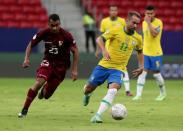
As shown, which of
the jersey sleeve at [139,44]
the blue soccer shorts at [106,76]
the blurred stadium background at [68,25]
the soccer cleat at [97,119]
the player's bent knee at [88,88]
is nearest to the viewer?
the soccer cleat at [97,119]

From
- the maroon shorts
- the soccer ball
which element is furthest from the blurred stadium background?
the soccer ball

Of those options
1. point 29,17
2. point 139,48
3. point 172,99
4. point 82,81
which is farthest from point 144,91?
point 29,17

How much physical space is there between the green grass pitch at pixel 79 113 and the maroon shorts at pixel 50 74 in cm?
59

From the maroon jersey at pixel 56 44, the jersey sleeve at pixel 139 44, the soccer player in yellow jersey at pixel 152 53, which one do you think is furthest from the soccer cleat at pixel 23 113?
the soccer player in yellow jersey at pixel 152 53

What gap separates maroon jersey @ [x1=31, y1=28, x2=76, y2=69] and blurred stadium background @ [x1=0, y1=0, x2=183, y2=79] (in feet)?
43.0

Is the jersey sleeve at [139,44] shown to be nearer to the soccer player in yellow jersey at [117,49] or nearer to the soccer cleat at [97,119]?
the soccer player in yellow jersey at [117,49]

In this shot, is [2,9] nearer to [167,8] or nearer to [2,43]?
[2,43]

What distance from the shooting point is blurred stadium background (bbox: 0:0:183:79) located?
2773 centimetres

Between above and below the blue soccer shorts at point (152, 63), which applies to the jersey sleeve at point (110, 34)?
above

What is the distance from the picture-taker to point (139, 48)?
1432 centimetres

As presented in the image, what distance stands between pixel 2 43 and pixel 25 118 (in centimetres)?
1524

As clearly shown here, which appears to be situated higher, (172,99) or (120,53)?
(120,53)

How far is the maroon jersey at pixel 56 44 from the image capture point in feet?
46.5

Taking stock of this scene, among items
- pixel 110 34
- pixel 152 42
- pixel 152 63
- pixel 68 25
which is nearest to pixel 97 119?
pixel 110 34
